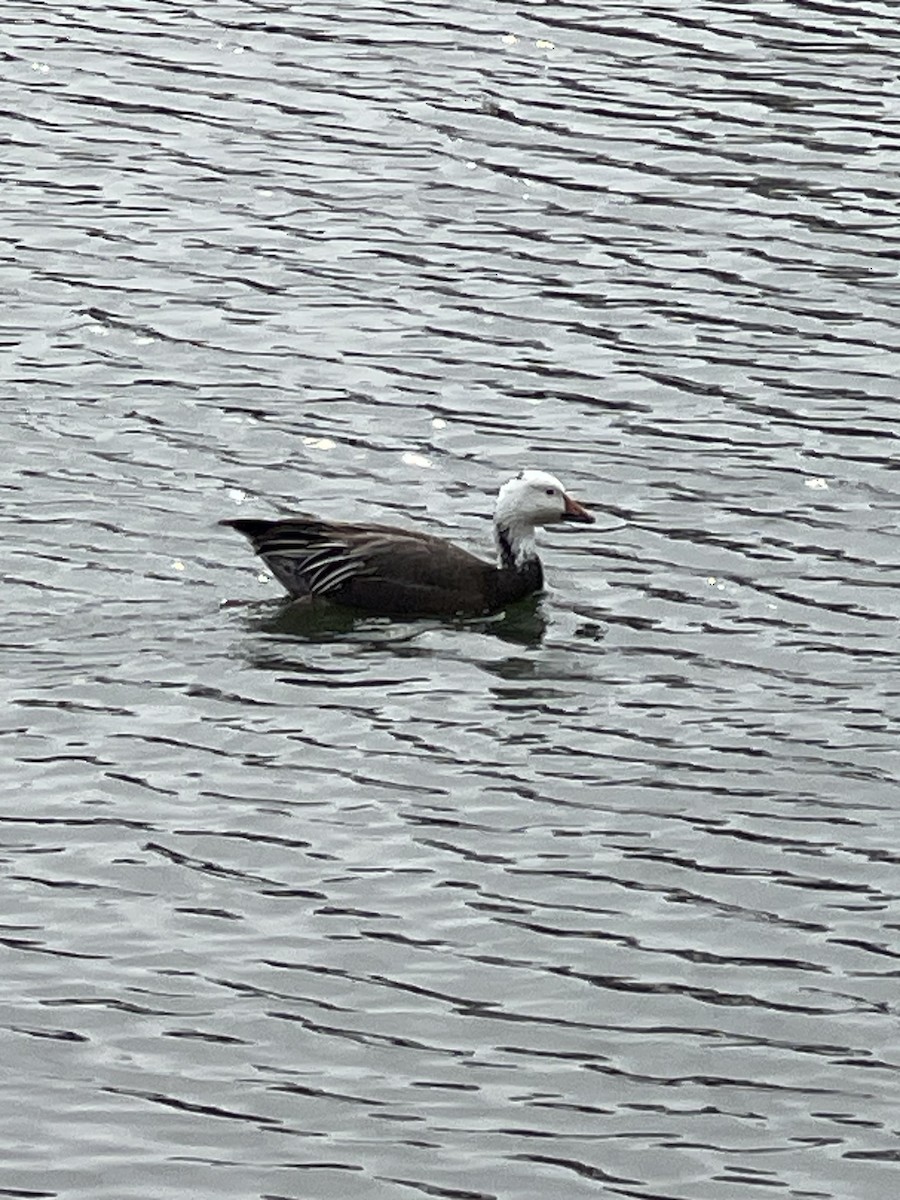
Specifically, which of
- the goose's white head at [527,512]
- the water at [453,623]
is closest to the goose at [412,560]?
the goose's white head at [527,512]

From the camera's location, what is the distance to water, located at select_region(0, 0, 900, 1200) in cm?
1260

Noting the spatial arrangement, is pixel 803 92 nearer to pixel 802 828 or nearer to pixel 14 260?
pixel 14 260

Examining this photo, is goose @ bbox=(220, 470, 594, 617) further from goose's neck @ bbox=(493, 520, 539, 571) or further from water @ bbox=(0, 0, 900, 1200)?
water @ bbox=(0, 0, 900, 1200)

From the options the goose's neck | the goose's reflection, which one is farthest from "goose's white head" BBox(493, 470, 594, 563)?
the goose's reflection

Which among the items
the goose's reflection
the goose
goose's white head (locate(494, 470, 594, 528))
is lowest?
the goose's reflection

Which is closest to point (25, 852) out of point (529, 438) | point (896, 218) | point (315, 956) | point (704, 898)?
point (315, 956)

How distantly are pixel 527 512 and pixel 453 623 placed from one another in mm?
797

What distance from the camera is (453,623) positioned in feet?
61.1

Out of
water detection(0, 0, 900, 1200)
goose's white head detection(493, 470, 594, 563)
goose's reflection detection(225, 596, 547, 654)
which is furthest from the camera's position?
goose's white head detection(493, 470, 594, 563)

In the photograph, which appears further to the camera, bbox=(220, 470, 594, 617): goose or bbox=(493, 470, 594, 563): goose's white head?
bbox=(493, 470, 594, 563): goose's white head

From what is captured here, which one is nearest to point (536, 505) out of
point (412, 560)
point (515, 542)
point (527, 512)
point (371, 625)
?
point (527, 512)

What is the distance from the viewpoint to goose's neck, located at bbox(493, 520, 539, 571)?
61.3 feet

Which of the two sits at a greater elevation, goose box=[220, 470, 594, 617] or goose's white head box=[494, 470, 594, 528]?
goose's white head box=[494, 470, 594, 528]

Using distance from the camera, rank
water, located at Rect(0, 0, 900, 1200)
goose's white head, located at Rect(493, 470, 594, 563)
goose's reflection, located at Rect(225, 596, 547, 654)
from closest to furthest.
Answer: water, located at Rect(0, 0, 900, 1200) < goose's reflection, located at Rect(225, 596, 547, 654) < goose's white head, located at Rect(493, 470, 594, 563)
